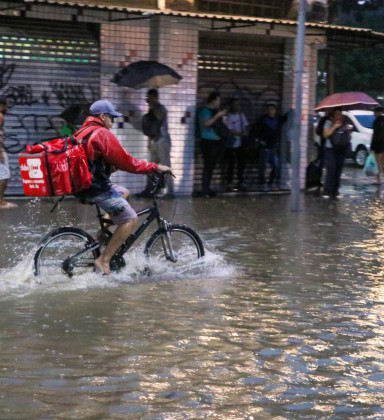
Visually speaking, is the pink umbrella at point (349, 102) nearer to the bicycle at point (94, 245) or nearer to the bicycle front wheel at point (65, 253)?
the bicycle at point (94, 245)

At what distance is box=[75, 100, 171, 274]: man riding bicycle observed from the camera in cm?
775

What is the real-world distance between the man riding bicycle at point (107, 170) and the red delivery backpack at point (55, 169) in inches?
5.9

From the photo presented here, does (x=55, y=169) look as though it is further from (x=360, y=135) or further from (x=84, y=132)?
(x=360, y=135)

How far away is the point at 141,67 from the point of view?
1498 centimetres

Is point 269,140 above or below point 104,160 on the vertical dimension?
below

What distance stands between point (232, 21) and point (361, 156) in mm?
11728

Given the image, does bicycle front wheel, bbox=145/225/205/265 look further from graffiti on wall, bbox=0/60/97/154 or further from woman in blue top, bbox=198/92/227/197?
woman in blue top, bbox=198/92/227/197

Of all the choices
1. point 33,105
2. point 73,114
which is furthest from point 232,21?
point 33,105

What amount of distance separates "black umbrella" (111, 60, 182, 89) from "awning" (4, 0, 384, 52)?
2.64 feet

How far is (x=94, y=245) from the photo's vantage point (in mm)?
8016

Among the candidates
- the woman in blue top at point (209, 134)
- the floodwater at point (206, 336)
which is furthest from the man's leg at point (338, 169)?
the floodwater at point (206, 336)

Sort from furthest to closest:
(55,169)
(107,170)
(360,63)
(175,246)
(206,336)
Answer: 1. (360,63)
2. (175,246)
3. (107,170)
4. (55,169)
5. (206,336)

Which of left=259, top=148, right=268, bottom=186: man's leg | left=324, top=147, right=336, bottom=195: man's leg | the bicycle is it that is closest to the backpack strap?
the bicycle

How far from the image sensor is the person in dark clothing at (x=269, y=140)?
55.7 feet
